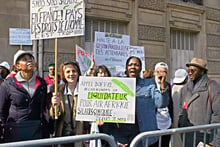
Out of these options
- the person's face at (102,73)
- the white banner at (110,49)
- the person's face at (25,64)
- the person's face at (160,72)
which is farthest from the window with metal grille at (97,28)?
the person's face at (25,64)

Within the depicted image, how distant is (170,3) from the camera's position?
10.9 m

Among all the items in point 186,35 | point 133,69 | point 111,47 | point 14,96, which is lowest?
point 14,96

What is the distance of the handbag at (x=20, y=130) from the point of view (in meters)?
3.55

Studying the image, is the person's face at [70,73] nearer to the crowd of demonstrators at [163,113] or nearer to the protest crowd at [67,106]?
the protest crowd at [67,106]

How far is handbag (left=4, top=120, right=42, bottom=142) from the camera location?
3553 mm

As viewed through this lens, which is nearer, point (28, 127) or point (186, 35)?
point (28, 127)

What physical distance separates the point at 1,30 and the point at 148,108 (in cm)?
466

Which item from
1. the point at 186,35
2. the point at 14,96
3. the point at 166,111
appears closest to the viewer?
the point at 14,96

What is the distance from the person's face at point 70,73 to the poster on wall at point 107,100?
0.85ft

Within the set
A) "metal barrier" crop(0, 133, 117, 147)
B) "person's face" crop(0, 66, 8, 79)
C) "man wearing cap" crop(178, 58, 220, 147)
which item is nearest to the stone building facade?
"person's face" crop(0, 66, 8, 79)

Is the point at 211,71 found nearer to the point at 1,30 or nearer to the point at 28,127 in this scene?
the point at 1,30

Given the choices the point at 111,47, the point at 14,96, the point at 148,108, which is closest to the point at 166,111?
the point at 148,108

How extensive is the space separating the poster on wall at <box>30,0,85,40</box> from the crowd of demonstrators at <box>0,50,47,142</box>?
1.76 ft

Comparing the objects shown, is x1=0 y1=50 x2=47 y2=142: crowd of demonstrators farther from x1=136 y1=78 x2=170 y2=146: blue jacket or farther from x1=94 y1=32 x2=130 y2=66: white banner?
x1=94 y1=32 x2=130 y2=66: white banner
